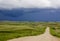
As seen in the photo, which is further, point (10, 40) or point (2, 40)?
point (10, 40)

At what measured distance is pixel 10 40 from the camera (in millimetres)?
16625

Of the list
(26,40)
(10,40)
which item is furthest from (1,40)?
(26,40)

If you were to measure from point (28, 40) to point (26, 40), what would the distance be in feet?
0.69

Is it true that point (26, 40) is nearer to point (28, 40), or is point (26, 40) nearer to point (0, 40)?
point (28, 40)

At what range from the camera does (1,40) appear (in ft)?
50.2

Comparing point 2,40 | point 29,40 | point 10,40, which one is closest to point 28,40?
point 29,40

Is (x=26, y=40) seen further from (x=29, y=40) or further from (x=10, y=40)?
(x=10, y=40)

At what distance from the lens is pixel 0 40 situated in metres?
15.3

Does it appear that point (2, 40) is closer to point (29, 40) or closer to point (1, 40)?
point (1, 40)

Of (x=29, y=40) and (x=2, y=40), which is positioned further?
(x=29, y=40)

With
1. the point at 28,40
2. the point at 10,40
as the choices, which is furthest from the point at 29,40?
the point at 10,40

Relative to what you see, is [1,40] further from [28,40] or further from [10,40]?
[28,40]

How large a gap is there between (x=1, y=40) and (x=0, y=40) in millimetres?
93

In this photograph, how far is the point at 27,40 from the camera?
1689 centimetres
